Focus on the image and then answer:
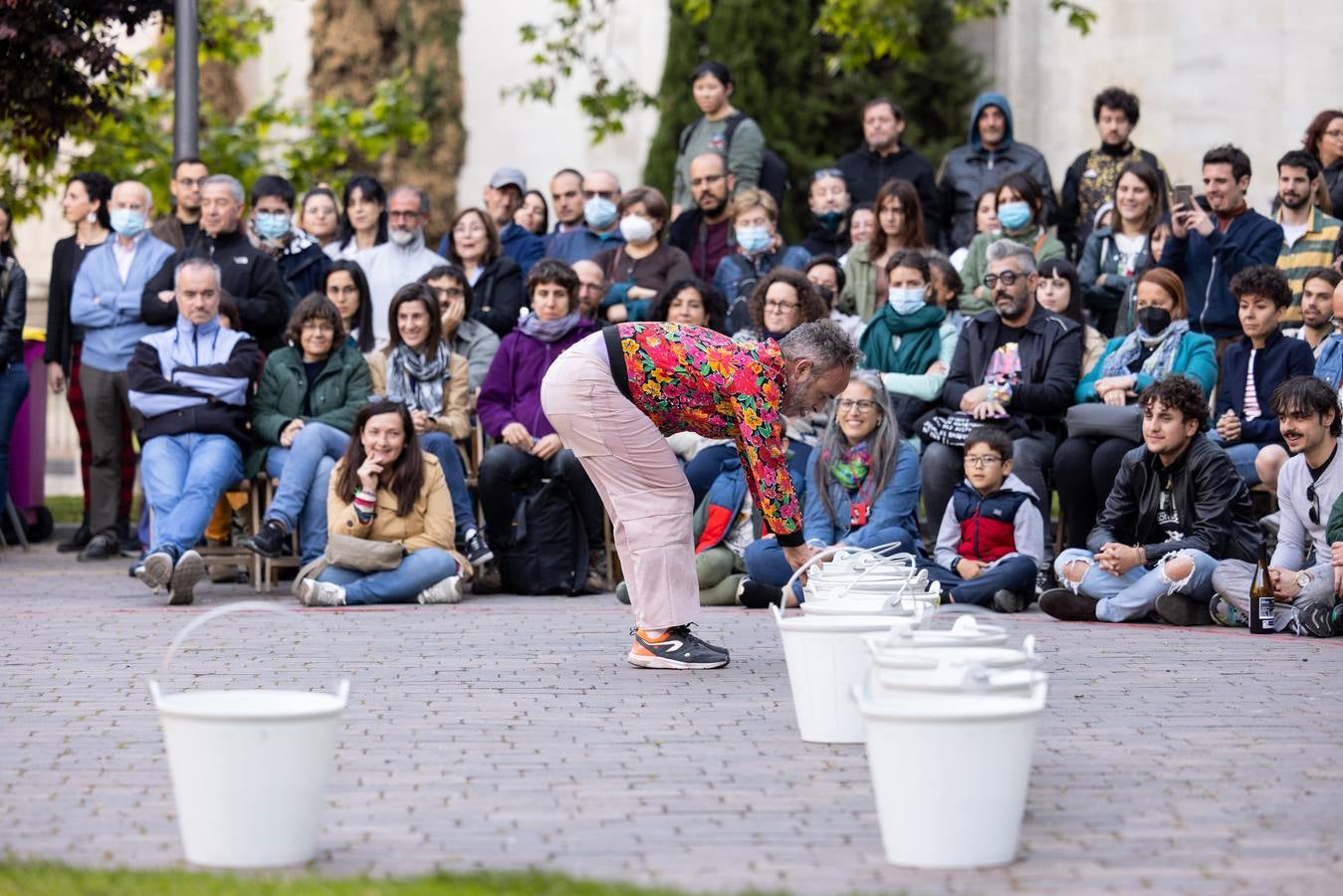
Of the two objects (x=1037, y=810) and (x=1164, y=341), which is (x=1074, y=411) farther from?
(x=1037, y=810)

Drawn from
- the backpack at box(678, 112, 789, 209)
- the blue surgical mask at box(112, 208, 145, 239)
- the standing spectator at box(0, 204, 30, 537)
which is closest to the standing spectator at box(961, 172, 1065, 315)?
the backpack at box(678, 112, 789, 209)

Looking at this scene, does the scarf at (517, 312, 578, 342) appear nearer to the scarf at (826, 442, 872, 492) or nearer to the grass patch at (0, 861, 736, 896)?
the scarf at (826, 442, 872, 492)

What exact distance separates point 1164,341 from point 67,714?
22.8ft

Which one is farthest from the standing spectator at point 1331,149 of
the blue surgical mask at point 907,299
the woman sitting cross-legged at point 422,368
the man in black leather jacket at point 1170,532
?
the woman sitting cross-legged at point 422,368

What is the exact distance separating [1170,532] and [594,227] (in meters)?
5.68

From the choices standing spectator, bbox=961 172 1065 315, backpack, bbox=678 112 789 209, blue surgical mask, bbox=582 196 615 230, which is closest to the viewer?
standing spectator, bbox=961 172 1065 315

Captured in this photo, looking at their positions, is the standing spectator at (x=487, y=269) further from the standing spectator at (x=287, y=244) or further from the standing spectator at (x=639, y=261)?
the standing spectator at (x=287, y=244)

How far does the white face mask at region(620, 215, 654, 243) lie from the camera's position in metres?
13.4

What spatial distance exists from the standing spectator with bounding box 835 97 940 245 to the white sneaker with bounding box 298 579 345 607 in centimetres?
553

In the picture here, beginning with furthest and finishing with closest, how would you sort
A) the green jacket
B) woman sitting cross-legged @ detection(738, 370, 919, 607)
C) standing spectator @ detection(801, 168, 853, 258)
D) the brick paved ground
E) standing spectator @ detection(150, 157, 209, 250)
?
standing spectator @ detection(801, 168, 853, 258)
standing spectator @ detection(150, 157, 209, 250)
the green jacket
woman sitting cross-legged @ detection(738, 370, 919, 607)
the brick paved ground

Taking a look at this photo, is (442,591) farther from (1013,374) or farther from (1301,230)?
(1301,230)

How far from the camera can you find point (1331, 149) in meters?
12.8

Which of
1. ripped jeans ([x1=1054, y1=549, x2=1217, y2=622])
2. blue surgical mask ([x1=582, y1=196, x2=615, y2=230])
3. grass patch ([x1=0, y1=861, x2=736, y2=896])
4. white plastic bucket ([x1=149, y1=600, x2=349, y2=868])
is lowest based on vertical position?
ripped jeans ([x1=1054, y1=549, x2=1217, y2=622])

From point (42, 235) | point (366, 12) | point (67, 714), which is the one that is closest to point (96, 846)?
point (67, 714)
